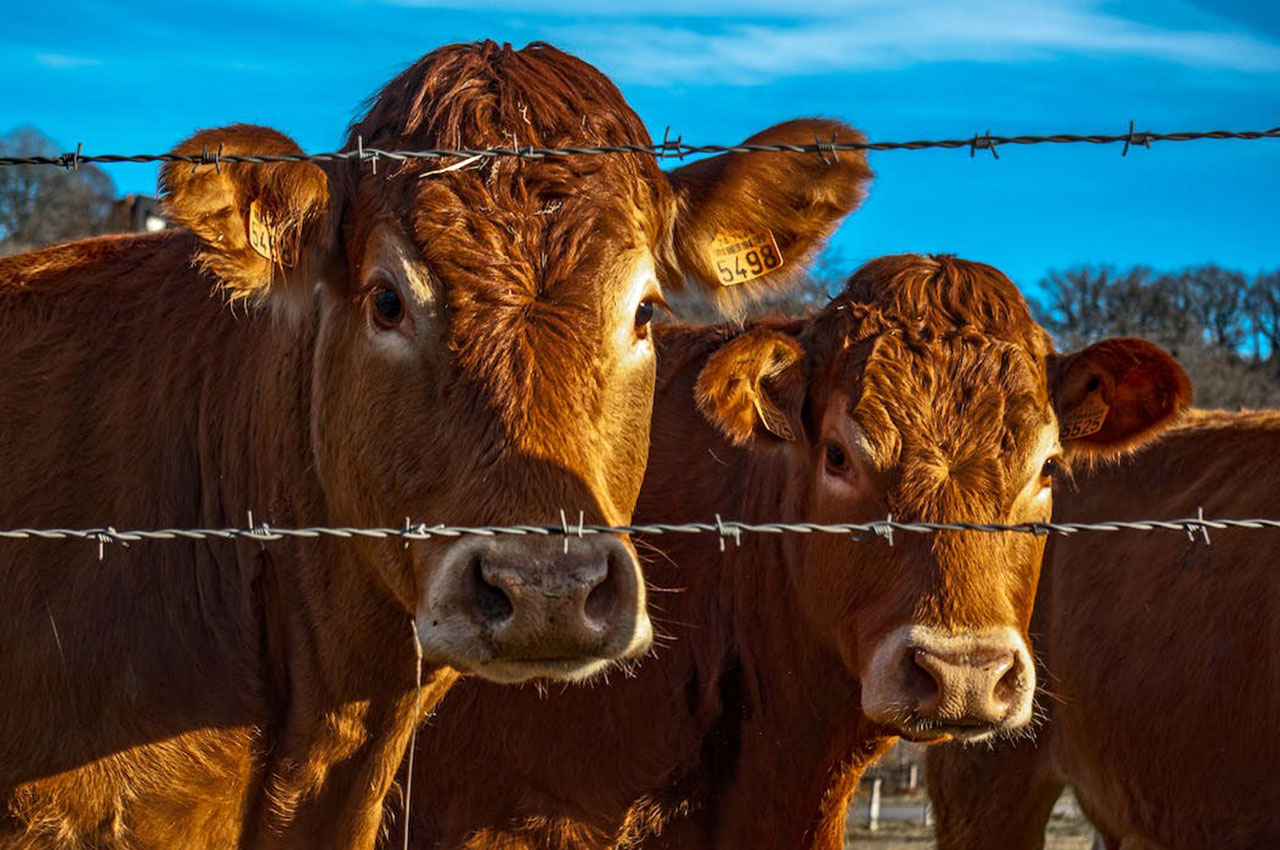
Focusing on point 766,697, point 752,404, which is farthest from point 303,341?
point 766,697

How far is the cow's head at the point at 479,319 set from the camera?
314 cm

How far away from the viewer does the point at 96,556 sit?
3768 mm

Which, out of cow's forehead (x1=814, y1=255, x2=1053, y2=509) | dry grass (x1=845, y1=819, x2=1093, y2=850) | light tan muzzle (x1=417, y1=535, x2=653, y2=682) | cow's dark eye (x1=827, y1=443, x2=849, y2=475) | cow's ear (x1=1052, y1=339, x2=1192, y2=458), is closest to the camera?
light tan muzzle (x1=417, y1=535, x2=653, y2=682)

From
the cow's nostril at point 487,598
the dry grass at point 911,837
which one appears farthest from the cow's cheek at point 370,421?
the dry grass at point 911,837

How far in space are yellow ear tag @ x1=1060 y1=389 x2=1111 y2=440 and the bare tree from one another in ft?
86.4

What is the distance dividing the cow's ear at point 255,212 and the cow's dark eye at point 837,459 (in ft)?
6.06

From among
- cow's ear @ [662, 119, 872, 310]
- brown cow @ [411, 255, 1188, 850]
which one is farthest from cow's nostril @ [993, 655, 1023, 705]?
cow's ear @ [662, 119, 872, 310]

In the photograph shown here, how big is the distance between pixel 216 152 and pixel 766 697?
2.75m

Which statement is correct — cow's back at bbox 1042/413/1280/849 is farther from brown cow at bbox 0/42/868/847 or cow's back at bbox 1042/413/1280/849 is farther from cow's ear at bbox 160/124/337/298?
cow's ear at bbox 160/124/337/298

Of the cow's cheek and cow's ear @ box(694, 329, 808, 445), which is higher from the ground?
cow's ear @ box(694, 329, 808, 445)

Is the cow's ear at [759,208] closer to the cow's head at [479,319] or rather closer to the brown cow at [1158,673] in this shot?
the cow's head at [479,319]

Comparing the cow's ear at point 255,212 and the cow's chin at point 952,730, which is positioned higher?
the cow's ear at point 255,212

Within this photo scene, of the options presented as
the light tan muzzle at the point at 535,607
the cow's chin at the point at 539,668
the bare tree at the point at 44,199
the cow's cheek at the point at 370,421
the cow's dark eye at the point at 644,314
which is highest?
the bare tree at the point at 44,199

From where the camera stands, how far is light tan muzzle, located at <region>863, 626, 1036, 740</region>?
413 cm
